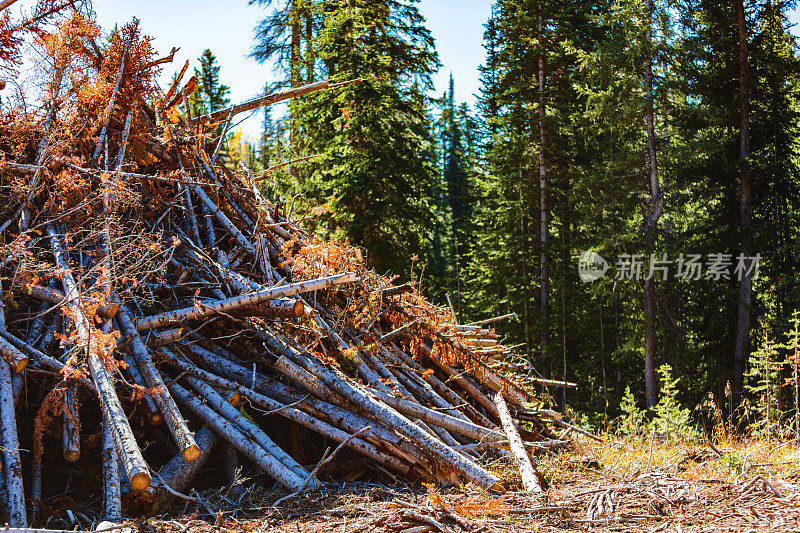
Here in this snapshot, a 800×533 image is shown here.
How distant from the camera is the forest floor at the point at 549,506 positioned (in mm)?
3559

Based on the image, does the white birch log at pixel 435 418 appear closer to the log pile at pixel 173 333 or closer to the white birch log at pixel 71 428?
the log pile at pixel 173 333

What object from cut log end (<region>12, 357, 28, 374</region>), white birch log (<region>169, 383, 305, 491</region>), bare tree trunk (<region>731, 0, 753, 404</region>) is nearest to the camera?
cut log end (<region>12, 357, 28, 374</region>)

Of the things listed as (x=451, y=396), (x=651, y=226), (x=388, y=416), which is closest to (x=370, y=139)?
(x=651, y=226)

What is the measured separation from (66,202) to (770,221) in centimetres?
1710

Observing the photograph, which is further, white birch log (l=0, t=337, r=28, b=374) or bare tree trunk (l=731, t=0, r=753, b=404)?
bare tree trunk (l=731, t=0, r=753, b=404)

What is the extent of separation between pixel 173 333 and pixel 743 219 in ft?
51.6

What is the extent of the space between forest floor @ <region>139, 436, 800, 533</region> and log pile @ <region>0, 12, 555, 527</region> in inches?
11.5

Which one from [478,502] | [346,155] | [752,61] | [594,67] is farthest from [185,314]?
[752,61]

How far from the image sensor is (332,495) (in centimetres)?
439

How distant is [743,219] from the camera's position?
50.2 ft

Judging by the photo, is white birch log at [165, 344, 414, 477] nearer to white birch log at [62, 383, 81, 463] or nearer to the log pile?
the log pile

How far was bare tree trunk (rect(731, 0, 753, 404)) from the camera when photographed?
15109mm

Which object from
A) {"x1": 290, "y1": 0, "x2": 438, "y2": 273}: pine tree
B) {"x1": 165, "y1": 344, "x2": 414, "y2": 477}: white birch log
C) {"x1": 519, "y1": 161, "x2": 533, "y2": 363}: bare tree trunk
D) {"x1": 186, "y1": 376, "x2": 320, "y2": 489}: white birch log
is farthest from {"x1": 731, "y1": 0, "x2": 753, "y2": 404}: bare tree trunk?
{"x1": 186, "y1": 376, "x2": 320, "y2": 489}: white birch log

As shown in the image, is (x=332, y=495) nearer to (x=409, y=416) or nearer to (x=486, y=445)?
(x=409, y=416)
